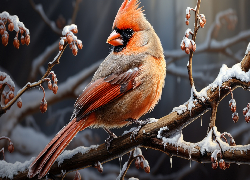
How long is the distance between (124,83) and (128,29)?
38cm

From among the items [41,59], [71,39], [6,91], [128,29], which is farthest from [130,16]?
[6,91]

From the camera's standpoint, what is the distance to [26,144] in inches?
80.6

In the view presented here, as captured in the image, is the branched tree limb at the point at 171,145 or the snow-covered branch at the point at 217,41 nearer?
the branched tree limb at the point at 171,145

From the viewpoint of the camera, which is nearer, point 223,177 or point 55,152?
point 55,152

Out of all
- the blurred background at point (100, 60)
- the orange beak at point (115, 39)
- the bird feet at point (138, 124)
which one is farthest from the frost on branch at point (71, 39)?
the bird feet at point (138, 124)

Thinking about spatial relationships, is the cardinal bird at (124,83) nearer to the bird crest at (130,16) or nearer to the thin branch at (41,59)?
the bird crest at (130,16)

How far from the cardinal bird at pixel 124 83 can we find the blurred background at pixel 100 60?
0.27 meters

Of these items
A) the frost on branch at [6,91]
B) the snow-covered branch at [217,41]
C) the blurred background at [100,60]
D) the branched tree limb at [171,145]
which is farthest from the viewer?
the snow-covered branch at [217,41]

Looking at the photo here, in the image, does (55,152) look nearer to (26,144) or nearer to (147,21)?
(26,144)

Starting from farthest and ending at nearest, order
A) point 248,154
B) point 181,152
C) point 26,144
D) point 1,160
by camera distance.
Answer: point 26,144 → point 1,160 → point 181,152 → point 248,154

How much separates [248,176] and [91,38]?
5.41ft

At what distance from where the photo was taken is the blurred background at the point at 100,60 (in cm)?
206

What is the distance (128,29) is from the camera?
1.78m

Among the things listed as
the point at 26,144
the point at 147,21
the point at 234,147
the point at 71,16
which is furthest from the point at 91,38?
the point at 234,147
